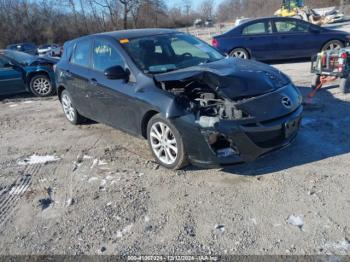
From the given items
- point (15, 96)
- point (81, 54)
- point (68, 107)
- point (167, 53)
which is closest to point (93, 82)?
point (81, 54)

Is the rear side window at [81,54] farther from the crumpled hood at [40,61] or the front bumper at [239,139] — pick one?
the crumpled hood at [40,61]

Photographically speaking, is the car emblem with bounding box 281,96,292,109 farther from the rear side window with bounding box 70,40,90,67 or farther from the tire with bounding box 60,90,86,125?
the tire with bounding box 60,90,86,125

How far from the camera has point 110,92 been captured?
5.17 meters

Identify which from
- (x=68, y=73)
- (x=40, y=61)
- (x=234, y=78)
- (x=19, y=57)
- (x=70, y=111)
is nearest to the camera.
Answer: (x=234, y=78)

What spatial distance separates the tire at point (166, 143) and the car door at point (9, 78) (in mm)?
6898

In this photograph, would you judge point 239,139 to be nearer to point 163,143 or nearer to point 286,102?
point 286,102

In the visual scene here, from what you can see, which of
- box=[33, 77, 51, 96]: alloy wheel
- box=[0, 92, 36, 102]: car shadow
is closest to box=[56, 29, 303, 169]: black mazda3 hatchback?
box=[33, 77, 51, 96]: alloy wheel

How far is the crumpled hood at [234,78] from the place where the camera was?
4211mm

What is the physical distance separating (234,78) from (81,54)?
9.68ft

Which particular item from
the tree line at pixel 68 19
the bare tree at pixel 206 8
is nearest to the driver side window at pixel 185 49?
the tree line at pixel 68 19

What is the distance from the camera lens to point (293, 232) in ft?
10.3

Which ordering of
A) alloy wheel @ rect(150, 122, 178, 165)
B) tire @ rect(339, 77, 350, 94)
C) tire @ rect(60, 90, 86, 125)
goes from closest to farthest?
alloy wheel @ rect(150, 122, 178, 165), tire @ rect(60, 90, 86, 125), tire @ rect(339, 77, 350, 94)

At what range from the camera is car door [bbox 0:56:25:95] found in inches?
392

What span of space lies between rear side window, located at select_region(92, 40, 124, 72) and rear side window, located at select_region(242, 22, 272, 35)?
266 inches
